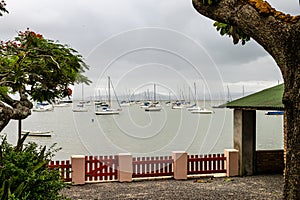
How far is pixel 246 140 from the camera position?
11703 mm

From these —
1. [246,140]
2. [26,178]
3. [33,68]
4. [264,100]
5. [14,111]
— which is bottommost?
[26,178]

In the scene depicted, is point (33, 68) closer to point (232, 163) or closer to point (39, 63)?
point (39, 63)

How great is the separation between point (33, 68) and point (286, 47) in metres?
3.70

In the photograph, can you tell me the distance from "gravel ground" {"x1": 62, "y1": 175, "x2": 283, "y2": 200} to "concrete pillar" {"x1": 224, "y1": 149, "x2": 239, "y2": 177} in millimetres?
344

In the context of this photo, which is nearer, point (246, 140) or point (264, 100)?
point (264, 100)

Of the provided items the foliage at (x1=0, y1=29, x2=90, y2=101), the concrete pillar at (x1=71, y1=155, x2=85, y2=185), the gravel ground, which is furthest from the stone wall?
the foliage at (x1=0, y1=29, x2=90, y2=101)

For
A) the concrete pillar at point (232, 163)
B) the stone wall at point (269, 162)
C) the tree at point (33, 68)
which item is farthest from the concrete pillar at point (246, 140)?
the tree at point (33, 68)

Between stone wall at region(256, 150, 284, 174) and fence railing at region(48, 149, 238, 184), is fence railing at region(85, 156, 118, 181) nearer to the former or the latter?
fence railing at region(48, 149, 238, 184)

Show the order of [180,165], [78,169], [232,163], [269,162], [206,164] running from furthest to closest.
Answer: [269,162] → [206,164] → [232,163] → [180,165] → [78,169]

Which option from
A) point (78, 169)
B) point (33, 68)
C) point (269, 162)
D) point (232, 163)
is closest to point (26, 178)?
point (33, 68)

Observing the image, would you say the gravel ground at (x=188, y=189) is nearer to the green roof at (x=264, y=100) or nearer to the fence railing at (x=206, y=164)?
the fence railing at (x=206, y=164)

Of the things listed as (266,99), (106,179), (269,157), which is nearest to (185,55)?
(266,99)

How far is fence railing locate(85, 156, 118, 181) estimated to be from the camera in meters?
10.7

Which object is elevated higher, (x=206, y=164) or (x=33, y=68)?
(x=33, y=68)
